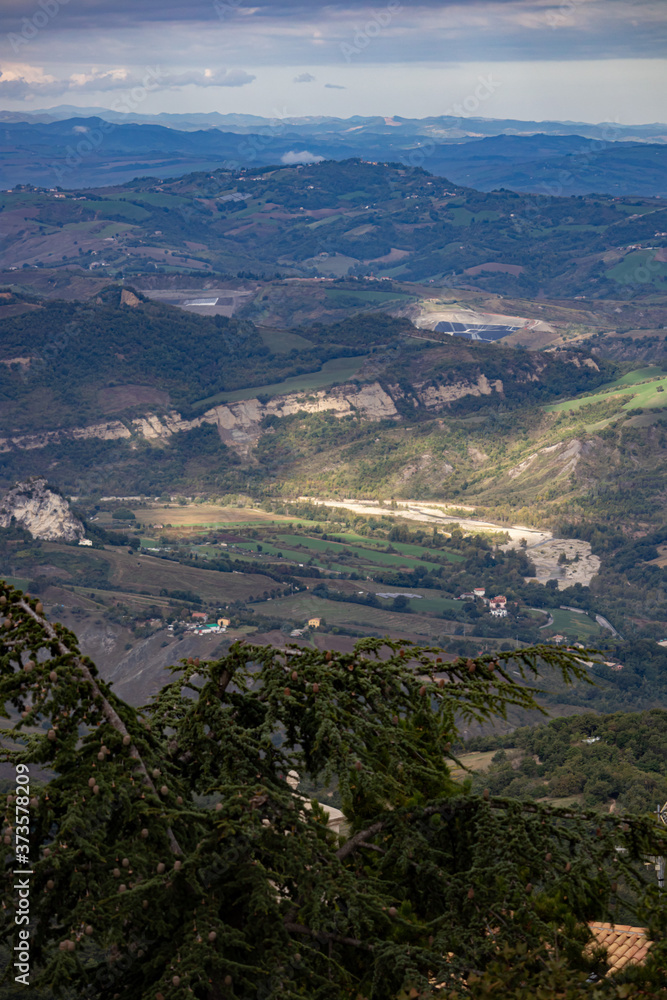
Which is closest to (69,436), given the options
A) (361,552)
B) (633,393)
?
(361,552)

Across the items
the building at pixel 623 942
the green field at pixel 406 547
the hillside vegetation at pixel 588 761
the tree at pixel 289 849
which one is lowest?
the green field at pixel 406 547

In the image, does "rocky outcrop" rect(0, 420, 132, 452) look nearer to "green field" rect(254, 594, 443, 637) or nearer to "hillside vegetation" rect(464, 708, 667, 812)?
"green field" rect(254, 594, 443, 637)

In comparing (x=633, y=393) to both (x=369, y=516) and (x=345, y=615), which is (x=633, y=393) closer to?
(x=369, y=516)

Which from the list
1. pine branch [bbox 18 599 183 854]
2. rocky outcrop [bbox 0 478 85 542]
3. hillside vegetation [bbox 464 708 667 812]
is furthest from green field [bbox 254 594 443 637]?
pine branch [bbox 18 599 183 854]

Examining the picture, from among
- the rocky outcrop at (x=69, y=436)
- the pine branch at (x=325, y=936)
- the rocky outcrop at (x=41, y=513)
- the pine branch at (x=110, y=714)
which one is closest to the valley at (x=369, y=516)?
the rocky outcrop at (x=69, y=436)

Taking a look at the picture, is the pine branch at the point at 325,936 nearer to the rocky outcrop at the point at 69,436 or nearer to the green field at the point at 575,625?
the green field at the point at 575,625
